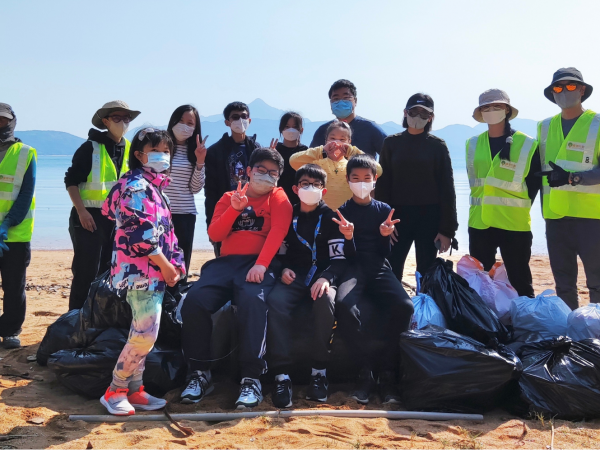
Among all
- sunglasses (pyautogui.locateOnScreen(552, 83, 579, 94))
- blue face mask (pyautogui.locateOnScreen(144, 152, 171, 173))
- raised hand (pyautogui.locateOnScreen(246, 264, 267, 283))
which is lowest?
raised hand (pyautogui.locateOnScreen(246, 264, 267, 283))

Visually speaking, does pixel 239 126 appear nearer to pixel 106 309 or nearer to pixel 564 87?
pixel 106 309

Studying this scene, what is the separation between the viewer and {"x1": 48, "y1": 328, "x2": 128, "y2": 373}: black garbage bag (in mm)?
3863

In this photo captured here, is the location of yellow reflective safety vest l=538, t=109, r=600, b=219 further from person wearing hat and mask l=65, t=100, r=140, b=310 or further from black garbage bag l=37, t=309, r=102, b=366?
black garbage bag l=37, t=309, r=102, b=366

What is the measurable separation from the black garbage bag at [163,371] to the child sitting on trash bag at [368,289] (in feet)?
3.94

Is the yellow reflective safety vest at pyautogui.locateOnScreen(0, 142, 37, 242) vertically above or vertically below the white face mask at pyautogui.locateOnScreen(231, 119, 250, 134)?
below

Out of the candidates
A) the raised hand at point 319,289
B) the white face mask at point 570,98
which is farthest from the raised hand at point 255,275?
the white face mask at point 570,98

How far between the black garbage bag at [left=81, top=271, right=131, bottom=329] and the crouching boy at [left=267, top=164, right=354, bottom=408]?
1.06 meters

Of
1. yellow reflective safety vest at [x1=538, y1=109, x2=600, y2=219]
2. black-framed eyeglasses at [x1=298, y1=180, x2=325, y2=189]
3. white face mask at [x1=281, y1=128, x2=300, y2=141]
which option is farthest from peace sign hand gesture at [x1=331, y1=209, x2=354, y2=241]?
yellow reflective safety vest at [x1=538, y1=109, x2=600, y2=219]

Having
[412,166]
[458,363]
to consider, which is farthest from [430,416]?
[412,166]

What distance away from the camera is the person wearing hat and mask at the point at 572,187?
472 centimetres

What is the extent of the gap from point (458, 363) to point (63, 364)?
266 cm

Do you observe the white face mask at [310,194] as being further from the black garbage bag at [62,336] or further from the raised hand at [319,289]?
the black garbage bag at [62,336]

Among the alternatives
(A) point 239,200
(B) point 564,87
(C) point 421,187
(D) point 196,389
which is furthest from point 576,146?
(D) point 196,389

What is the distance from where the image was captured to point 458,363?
364 centimetres
